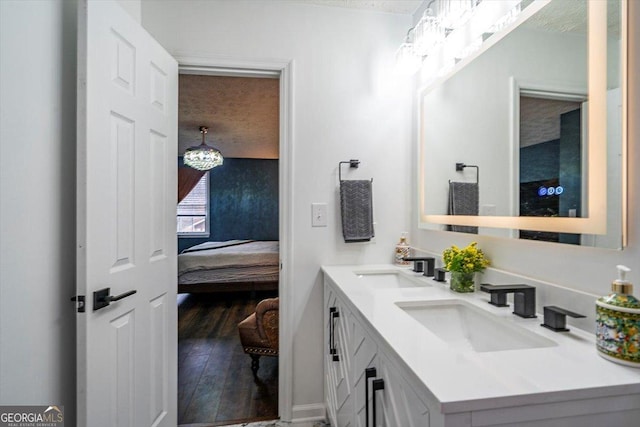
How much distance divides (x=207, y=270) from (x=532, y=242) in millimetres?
3902

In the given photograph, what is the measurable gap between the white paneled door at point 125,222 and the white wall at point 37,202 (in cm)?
10

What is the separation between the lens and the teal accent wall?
665cm

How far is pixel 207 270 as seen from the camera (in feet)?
13.8

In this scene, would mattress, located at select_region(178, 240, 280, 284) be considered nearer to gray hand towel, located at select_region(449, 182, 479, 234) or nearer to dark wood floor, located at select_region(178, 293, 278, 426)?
dark wood floor, located at select_region(178, 293, 278, 426)

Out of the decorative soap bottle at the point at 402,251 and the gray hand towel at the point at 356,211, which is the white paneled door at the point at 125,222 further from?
the decorative soap bottle at the point at 402,251

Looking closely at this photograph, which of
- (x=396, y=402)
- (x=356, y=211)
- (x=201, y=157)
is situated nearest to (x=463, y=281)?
(x=396, y=402)

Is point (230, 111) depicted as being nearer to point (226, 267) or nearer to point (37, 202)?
point (226, 267)

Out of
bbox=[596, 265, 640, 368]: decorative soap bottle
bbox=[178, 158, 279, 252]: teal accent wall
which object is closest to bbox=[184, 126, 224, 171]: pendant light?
bbox=[178, 158, 279, 252]: teal accent wall

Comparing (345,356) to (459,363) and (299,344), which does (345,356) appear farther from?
(459,363)

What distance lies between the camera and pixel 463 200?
1462mm

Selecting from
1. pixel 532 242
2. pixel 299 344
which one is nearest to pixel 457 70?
pixel 532 242

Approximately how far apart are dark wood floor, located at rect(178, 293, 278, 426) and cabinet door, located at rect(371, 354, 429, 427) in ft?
4.26

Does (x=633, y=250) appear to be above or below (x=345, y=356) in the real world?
above

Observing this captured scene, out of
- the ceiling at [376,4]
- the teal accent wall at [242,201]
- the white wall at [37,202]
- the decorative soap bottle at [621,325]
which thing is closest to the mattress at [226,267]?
the teal accent wall at [242,201]
